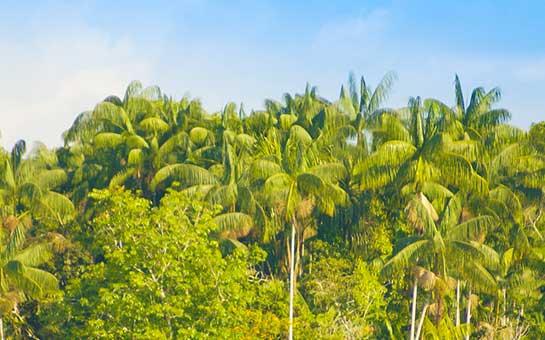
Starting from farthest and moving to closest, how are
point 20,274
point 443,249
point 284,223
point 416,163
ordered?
point 284,223 < point 20,274 < point 416,163 < point 443,249

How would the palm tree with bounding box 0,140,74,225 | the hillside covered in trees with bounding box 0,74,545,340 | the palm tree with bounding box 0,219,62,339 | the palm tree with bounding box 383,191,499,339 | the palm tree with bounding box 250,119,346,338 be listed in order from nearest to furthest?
the hillside covered in trees with bounding box 0,74,545,340, the palm tree with bounding box 383,191,499,339, the palm tree with bounding box 250,119,346,338, the palm tree with bounding box 0,219,62,339, the palm tree with bounding box 0,140,74,225

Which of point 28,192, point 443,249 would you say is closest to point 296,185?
point 443,249

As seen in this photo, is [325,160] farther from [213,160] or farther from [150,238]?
[150,238]

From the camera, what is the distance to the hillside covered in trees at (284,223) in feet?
99.2

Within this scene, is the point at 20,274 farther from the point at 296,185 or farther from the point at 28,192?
the point at 296,185

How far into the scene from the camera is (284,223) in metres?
40.7

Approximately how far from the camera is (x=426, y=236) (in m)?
34.0

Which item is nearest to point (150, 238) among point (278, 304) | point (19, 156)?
point (278, 304)

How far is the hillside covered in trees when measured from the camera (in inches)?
1191

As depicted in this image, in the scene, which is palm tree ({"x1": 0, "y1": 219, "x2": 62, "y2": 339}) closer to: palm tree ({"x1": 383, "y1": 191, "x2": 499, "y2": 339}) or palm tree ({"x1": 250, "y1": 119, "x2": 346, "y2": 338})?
palm tree ({"x1": 250, "y1": 119, "x2": 346, "y2": 338})

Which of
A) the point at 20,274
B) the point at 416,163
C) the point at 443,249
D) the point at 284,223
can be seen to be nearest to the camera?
the point at 443,249

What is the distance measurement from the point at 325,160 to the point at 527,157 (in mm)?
7739

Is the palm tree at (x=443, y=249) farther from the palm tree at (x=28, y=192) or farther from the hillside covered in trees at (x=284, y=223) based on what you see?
the palm tree at (x=28, y=192)

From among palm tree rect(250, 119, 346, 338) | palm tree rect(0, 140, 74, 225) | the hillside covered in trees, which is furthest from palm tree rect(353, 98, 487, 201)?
palm tree rect(0, 140, 74, 225)
